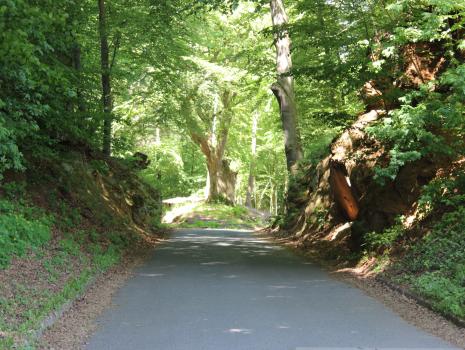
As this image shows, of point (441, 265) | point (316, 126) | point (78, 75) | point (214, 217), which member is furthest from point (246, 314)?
point (214, 217)

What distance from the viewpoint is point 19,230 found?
10.6 metres

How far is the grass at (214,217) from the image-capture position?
3681cm

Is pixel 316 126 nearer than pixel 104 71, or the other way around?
pixel 104 71

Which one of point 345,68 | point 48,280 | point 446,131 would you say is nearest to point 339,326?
point 48,280

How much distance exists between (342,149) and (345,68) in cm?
281

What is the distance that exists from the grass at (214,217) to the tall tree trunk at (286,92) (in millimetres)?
14028

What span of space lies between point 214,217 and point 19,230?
2868cm

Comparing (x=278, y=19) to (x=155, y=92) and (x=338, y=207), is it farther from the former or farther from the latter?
(x=338, y=207)

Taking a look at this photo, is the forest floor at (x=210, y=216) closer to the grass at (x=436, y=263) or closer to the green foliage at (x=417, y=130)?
the grass at (x=436, y=263)

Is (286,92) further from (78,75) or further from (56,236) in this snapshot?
(56,236)

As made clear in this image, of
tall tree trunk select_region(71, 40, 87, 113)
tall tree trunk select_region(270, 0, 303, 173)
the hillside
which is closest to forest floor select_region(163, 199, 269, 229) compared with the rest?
the hillside

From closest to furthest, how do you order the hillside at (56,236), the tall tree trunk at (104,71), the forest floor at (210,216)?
1. the hillside at (56,236)
2. the tall tree trunk at (104,71)
3. the forest floor at (210,216)

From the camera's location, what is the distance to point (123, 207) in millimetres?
21344

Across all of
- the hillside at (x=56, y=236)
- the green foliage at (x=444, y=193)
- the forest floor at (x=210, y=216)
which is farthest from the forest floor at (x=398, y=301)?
the forest floor at (x=210, y=216)
